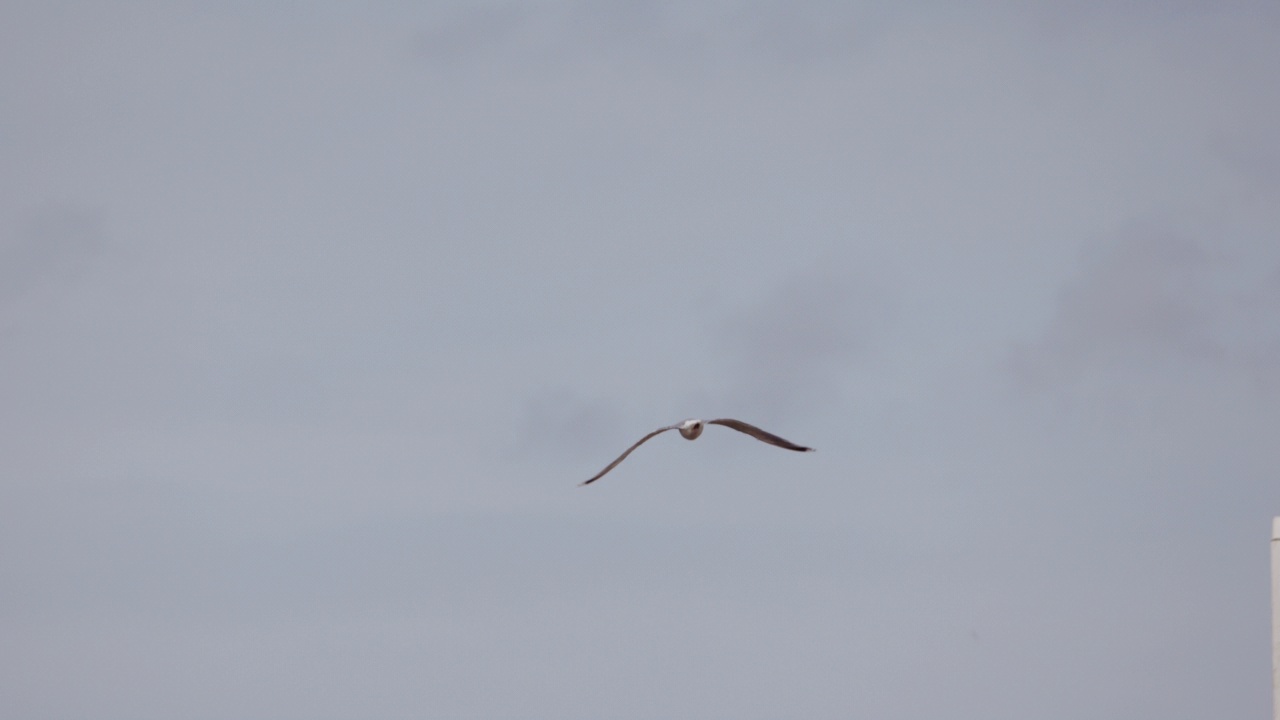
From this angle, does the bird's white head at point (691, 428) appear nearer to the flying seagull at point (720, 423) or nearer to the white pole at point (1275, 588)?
the flying seagull at point (720, 423)

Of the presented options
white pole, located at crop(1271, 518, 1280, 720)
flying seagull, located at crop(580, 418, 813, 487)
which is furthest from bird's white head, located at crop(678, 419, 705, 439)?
white pole, located at crop(1271, 518, 1280, 720)

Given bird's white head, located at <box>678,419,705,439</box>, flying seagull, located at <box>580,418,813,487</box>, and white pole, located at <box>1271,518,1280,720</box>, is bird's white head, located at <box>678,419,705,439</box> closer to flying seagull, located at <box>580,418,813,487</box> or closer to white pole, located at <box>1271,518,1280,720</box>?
flying seagull, located at <box>580,418,813,487</box>

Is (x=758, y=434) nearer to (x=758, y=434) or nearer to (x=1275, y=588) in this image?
(x=758, y=434)

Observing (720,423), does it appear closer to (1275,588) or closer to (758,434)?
(758,434)

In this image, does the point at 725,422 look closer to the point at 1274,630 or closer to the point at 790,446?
the point at 790,446

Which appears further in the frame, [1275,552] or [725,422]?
[725,422]

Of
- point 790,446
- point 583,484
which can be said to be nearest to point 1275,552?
point 790,446

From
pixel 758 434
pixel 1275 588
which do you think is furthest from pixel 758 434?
pixel 1275 588

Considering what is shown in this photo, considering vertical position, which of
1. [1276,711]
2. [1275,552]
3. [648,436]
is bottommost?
[1276,711]

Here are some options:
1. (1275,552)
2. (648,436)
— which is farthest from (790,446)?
(1275,552)

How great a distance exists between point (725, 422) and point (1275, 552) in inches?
877

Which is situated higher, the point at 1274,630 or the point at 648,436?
the point at 648,436

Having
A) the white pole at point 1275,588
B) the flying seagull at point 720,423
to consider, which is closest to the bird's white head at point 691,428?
the flying seagull at point 720,423

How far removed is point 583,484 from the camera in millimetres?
60719
